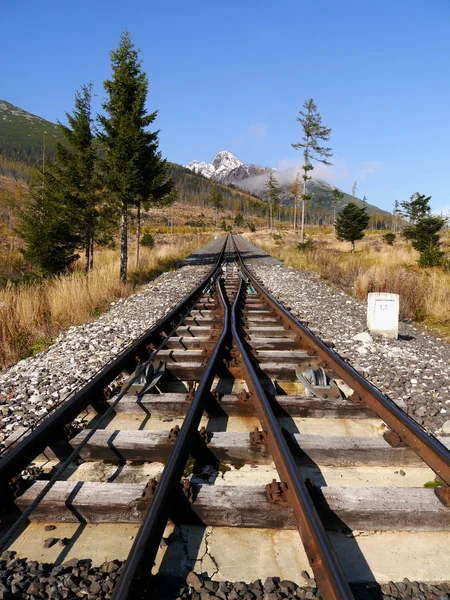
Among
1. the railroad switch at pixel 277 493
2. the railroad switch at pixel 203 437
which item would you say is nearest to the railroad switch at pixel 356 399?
the railroad switch at pixel 203 437

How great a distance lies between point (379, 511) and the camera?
1.99 m

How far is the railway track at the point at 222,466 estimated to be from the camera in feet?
6.18

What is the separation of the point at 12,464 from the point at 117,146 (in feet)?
44.8

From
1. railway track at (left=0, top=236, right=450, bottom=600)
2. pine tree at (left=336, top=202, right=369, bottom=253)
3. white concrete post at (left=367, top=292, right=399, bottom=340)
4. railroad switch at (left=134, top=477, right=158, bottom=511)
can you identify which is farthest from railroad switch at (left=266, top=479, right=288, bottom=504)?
pine tree at (left=336, top=202, right=369, bottom=253)

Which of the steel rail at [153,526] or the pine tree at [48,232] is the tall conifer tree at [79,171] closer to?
the pine tree at [48,232]

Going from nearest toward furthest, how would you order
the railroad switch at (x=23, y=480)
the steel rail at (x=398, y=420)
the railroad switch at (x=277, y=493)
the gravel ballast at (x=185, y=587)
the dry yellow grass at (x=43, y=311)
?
the gravel ballast at (x=185, y=587)
the railroad switch at (x=277, y=493)
the railroad switch at (x=23, y=480)
the steel rail at (x=398, y=420)
the dry yellow grass at (x=43, y=311)

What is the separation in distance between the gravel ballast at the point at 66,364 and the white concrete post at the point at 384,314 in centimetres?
346

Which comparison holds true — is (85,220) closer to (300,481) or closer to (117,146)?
(117,146)

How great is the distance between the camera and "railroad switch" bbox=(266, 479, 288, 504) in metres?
2.00

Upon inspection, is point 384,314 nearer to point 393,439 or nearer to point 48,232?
point 393,439

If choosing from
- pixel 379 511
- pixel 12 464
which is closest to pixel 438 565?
pixel 379 511

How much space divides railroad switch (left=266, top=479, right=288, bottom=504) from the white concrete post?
4.17 m

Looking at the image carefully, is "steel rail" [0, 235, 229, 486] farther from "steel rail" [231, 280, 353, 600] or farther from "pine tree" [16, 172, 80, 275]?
"pine tree" [16, 172, 80, 275]

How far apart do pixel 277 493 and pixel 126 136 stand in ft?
46.7
